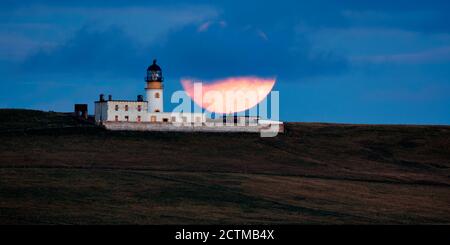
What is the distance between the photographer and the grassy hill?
6234 cm

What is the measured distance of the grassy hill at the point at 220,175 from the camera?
205ft

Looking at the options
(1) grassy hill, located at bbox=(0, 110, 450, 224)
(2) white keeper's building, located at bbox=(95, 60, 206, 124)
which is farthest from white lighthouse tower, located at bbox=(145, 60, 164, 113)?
(1) grassy hill, located at bbox=(0, 110, 450, 224)

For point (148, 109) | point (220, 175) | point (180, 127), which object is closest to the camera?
point (220, 175)

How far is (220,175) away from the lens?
81.4 m

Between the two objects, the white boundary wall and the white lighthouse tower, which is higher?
the white lighthouse tower

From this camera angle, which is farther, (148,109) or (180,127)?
(148,109)

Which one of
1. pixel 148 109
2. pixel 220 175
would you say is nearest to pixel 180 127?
pixel 148 109

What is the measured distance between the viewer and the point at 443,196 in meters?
77.3

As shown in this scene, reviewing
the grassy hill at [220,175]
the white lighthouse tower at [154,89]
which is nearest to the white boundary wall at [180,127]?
the grassy hill at [220,175]

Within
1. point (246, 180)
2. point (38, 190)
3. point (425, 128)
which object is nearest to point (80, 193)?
point (38, 190)

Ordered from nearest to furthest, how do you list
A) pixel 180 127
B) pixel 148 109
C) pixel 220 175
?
pixel 220 175
pixel 180 127
pixel 148 109

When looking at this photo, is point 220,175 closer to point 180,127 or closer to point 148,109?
point 180,127

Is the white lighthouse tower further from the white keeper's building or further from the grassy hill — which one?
the grassy hill
